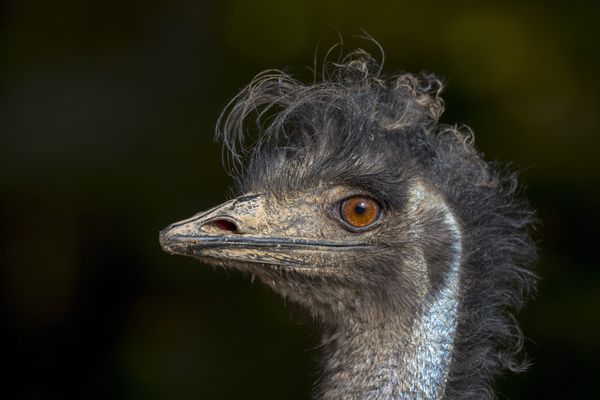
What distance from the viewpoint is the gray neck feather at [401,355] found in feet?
9.81

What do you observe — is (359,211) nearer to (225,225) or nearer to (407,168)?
(407,168)

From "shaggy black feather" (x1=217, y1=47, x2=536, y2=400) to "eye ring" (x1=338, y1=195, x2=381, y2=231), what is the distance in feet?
0.14

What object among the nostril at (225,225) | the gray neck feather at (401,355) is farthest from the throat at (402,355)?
the nostril at (225,225)

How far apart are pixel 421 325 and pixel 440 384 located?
17 centimetres

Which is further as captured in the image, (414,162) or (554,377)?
(554,377)

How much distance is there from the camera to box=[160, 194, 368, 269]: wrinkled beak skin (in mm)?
3000

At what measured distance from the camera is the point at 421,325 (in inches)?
120

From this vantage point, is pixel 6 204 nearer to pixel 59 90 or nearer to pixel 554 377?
pixel 59 90

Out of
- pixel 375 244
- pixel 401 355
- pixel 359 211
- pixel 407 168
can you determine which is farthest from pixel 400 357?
pixel 407 168

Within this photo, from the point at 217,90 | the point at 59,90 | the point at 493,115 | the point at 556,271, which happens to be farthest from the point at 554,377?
the point at 59,90

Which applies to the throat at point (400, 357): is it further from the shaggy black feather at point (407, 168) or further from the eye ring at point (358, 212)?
the eye ring at point (358, 212)

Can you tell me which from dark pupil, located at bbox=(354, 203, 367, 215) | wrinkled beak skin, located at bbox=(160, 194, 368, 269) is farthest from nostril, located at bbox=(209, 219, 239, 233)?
dark pupil, located at bbox=(354, 203, 367, 215)

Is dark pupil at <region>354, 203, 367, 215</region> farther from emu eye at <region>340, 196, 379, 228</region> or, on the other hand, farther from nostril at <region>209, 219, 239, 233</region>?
nostril at <region>209, 219, 239, 233</region>

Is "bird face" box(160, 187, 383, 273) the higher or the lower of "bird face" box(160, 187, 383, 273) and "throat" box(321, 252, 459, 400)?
the higher
